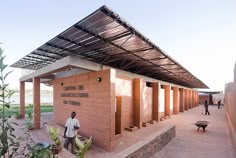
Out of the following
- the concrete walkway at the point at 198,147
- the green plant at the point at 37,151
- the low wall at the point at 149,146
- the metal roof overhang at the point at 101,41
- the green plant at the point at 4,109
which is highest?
the metal roof overhang at the point at 101,41

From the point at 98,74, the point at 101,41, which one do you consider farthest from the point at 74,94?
the point at 101,41

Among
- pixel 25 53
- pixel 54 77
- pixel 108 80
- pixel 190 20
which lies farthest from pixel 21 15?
pixel 190 20

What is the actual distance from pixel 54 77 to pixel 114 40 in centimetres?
815

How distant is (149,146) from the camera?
21.9ft

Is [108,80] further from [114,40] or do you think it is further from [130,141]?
[130,141]

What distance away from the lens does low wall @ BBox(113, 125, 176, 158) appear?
17.8 feet

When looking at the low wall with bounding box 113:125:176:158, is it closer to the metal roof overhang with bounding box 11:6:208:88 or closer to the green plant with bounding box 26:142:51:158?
the green plant with bounding box 26:142:51:158

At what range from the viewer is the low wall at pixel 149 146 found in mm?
5419

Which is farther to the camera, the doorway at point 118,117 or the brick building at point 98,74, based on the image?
the doorway at point 118,117

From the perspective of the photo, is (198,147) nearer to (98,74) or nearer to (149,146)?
(149,146)

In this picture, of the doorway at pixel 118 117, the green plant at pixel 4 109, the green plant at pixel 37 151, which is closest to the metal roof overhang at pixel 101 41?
the doorway at pixel 118 117

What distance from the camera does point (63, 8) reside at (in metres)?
9.89

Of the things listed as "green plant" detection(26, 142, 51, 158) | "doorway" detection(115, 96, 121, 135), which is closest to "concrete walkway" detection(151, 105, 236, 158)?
"doorway" detection(115, 96, 121, 135)

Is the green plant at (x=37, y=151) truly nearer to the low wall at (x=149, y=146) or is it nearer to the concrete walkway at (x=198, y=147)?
the low wall at (x=149, y=146)
